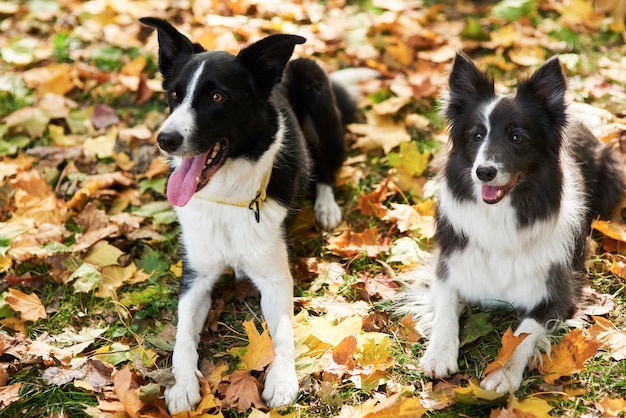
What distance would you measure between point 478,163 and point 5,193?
11.0 ft

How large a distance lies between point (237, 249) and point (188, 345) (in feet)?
1.91

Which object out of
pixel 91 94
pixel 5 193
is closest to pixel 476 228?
pixel 5 193

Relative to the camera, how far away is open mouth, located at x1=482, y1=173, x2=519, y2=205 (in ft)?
10.2

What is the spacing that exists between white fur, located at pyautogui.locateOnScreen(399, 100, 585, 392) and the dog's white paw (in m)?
0.67

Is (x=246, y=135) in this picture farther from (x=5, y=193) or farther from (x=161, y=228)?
(x=5, y=193)

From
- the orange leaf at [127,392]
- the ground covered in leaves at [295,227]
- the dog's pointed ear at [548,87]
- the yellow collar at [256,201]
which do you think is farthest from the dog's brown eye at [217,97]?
the dog's pointed ear at [548,87]

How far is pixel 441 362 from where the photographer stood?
309 cm

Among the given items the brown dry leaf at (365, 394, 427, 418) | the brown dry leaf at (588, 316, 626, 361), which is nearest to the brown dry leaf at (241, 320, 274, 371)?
the brown dry leaf at (365, 394, 427, 418)

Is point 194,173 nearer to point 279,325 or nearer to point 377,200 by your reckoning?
point 279,325

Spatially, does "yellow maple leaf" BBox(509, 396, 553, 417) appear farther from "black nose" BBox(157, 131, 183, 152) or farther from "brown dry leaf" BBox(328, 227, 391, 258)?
"black nose" BBox(157, 131, 183, 152)

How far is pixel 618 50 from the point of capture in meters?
5.71

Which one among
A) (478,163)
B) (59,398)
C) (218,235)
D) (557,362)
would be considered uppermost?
(478,163)

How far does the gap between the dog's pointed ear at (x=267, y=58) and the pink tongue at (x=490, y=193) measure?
1.20m

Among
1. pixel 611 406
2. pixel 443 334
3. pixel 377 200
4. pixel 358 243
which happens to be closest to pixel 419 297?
pixel 443 334
